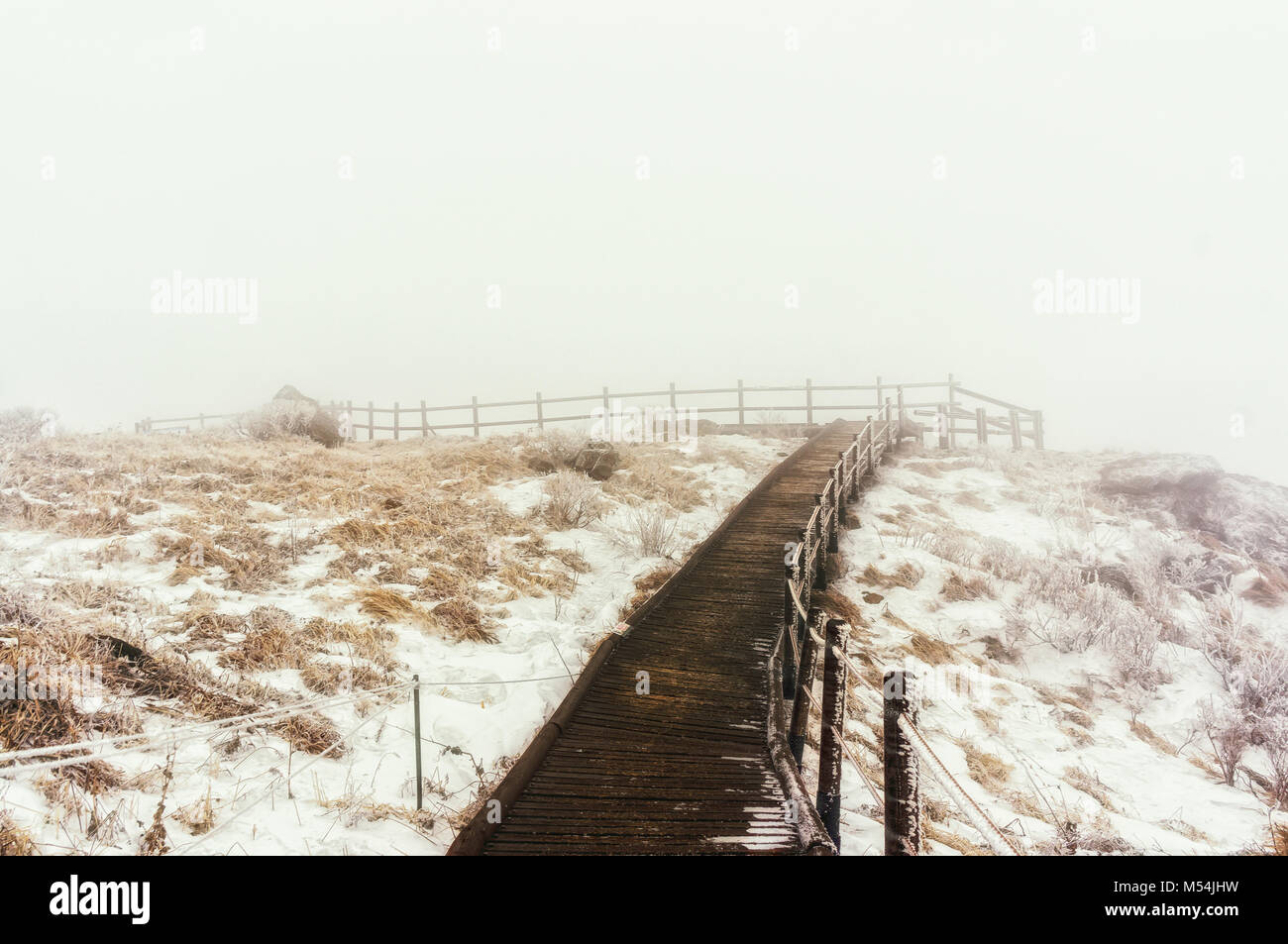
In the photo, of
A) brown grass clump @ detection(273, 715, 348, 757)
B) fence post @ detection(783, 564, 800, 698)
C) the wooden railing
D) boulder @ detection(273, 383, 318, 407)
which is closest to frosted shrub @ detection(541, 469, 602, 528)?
the wooden railing

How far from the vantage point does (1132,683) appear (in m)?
8.08

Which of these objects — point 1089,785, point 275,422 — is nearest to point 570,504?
point 1089,785

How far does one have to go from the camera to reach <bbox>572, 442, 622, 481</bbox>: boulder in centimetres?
1442

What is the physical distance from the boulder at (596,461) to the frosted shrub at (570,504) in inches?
89.5

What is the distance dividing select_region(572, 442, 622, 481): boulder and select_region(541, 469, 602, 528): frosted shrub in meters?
2.27

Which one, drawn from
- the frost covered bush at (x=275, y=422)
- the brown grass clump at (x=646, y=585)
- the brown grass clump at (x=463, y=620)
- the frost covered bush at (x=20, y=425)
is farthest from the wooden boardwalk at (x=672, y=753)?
the frost covered bush at (x=275, y=422)

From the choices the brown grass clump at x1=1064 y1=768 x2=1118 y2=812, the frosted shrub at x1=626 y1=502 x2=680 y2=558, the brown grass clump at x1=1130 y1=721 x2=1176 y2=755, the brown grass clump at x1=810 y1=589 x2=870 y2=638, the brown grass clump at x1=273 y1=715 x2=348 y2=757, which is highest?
the frosted shrub at x1=626 y1=502 x2=680 y2=558

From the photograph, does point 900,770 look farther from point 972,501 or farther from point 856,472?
point 972,501

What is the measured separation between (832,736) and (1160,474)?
1781 cm

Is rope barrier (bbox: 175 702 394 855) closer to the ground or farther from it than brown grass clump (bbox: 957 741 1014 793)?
farther from it

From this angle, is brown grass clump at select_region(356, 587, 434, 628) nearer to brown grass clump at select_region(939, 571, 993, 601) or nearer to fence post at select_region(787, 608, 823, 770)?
fence post at select_region(787, 608, 823, 770)

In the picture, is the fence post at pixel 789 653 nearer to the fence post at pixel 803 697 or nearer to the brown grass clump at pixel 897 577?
the fence post at pixel 803 697

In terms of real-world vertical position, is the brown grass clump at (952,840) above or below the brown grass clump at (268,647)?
below

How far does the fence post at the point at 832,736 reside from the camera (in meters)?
4.30
